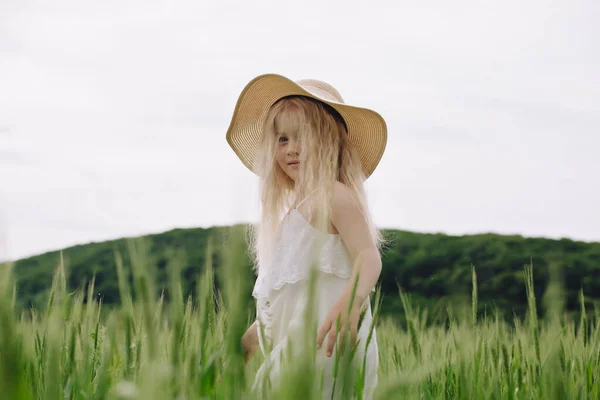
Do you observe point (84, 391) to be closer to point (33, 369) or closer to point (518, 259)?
point (33, 369)

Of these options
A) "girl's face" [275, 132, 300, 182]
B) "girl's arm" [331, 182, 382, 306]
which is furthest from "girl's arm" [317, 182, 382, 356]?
Result: "girl's face" [275, 132, 300, 182]

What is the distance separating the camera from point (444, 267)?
730 cm

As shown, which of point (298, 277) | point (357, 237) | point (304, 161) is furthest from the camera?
point (304, 161)

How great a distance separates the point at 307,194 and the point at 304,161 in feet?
0.50

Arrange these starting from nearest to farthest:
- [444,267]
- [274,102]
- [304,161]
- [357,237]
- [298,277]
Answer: [357,237], [298,277], [304,161], [274,102], [444,267]

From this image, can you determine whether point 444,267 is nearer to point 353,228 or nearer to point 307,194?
point 307,194

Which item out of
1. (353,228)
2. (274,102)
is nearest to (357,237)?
(353,228)

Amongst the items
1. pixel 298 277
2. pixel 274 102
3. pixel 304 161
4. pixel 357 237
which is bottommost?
pixel 298 277

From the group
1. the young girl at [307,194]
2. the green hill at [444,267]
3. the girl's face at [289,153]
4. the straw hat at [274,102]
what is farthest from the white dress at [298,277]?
the green hill at [444,267]

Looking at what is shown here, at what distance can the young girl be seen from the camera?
2064mm

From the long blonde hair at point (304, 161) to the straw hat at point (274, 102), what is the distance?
0.06 metres

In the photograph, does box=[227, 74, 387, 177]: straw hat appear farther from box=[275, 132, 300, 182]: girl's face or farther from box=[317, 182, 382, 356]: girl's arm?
box=[317, 182, 382, 356]: girl's arm

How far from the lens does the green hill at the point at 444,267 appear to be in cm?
669

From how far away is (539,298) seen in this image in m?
6.48
